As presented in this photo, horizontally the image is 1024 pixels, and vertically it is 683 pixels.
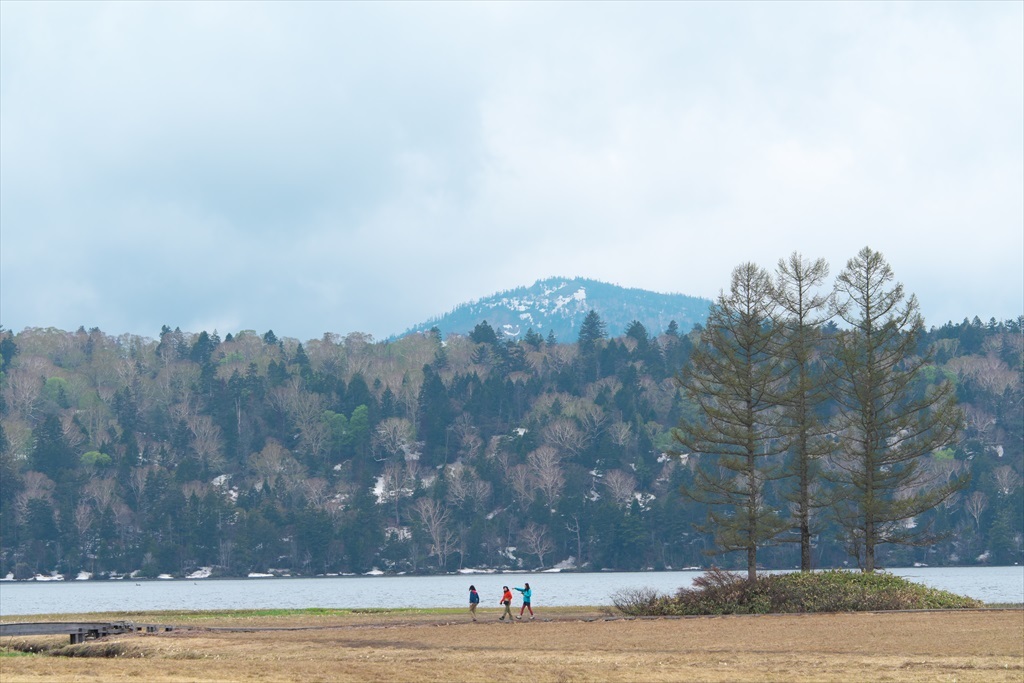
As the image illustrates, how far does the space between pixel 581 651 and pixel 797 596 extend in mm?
16883

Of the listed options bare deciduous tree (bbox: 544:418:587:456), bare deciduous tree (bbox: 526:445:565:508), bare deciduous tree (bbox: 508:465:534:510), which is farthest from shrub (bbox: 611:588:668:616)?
bare deciduous tree (bbox: 544:418:587:456)

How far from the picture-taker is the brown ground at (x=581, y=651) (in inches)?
1177

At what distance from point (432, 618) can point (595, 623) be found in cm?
908

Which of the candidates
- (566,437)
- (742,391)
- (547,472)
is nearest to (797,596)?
(742,391)

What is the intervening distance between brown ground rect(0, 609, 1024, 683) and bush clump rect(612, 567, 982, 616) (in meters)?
1.86

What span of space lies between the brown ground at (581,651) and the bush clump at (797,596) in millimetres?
1864

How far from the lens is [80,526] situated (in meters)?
178

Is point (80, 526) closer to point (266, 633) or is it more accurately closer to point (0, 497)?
point (0, 497)

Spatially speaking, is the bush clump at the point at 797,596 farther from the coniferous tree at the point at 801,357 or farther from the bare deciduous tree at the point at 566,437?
the bare deciduous tree at the point at 566,437

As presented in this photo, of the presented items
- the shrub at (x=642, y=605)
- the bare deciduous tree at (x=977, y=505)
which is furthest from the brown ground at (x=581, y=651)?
the bare deciduous tree at (x=977, y=505)

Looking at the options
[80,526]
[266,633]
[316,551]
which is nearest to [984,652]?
[266,633]

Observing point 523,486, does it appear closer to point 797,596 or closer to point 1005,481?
point 1005,481

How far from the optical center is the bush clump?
5003cm

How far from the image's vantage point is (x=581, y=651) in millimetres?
36531
